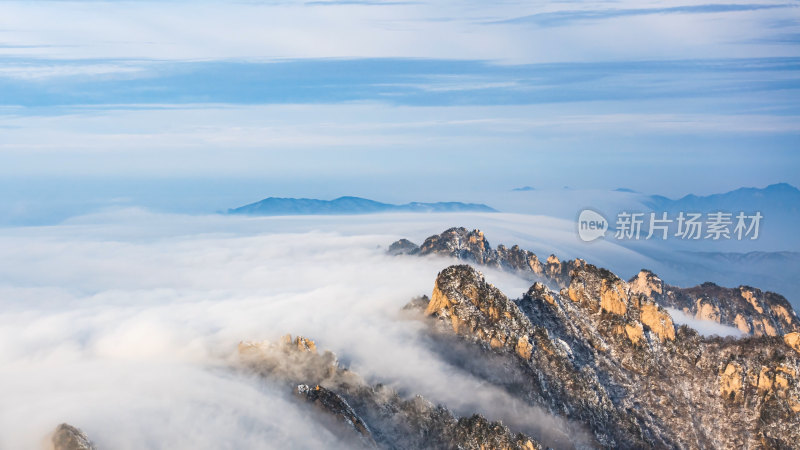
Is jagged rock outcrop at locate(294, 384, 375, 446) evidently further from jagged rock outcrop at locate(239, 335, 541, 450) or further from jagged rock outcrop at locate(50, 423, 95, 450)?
jagged rock outcrop at locate(50, 423, 95, 450)

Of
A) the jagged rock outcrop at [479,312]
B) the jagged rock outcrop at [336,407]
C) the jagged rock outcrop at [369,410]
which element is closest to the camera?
the jagged rock outcrop at [369,410]

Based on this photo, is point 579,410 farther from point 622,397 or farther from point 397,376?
point 397,376

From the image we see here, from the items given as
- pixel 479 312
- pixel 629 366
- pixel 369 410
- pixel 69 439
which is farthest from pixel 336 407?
pixel 629 366

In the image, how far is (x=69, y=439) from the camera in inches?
4584

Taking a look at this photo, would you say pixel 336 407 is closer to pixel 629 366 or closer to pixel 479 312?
pixel 479 312

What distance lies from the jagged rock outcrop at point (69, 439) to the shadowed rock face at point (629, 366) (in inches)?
3171

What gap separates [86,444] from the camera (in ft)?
388

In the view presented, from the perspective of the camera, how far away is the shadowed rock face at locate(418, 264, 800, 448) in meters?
159

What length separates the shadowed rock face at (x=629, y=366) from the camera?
159 metres

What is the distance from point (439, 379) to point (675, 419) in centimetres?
5020

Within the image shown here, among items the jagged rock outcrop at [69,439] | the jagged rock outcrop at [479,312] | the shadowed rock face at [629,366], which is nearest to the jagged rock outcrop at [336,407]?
the shadowed rock face at [629,366]

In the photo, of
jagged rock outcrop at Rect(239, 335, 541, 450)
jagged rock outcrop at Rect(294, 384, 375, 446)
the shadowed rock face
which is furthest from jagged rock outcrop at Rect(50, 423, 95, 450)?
the shadowed rock face

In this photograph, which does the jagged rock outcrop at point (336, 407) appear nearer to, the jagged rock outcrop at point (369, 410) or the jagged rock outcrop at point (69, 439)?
the jagged rock outcrop at point (369, 410)

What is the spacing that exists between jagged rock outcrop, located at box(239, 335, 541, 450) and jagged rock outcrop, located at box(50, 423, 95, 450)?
39273mm
